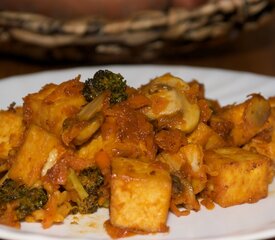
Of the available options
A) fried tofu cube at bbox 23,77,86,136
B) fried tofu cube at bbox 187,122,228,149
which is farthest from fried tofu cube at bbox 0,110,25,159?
fried tofu cube at bbox 187,122,228,149

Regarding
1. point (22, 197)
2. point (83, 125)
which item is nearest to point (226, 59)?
point (83, 125)

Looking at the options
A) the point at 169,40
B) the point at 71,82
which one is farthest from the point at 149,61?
the point at 71,82

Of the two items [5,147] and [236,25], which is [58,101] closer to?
[5,147]

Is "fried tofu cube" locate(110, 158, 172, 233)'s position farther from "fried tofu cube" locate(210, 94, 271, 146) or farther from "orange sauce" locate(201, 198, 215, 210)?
"fried tofu cube" locate(210, 94, 271, 146)

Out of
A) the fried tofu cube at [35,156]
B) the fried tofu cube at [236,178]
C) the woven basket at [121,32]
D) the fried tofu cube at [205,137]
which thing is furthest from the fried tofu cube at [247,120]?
the woven basket at [121,32]

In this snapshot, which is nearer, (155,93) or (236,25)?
(155,93)

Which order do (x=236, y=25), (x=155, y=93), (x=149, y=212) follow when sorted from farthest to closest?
(x=236, y=25), (x=155, y=93), (x=149, y=212)

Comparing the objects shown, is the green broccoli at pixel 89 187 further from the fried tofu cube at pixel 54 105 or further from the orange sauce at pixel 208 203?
the orange sauce at pixel 208 203
